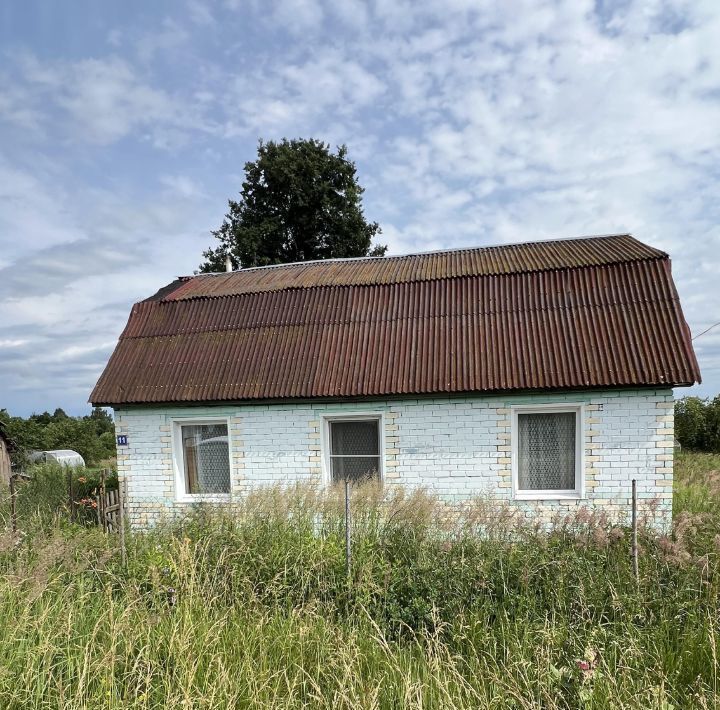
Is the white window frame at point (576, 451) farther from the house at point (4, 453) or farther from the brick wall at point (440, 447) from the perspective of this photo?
the house at point (4, 453)

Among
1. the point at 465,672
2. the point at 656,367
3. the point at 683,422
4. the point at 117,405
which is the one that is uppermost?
the point at 656,367

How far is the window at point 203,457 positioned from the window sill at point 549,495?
4.62 m

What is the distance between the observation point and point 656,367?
21.6ft

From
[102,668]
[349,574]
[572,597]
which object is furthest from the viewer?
[349,574]

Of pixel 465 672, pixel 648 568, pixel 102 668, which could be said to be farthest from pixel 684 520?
pixel 102 668

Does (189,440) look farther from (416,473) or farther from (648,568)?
(648,568)

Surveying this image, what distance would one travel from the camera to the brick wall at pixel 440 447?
677 cm

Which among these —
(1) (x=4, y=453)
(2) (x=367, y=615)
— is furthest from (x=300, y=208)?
(2) (x=367, y=615)

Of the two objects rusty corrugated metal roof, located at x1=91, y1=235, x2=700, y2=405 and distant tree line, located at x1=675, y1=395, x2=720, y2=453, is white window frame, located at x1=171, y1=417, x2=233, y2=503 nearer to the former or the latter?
rusty corrugated metal roof, located at x1=91, y1=235, x2=700, y2=405

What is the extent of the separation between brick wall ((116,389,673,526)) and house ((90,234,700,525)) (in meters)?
0.02

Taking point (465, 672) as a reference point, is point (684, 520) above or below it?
above

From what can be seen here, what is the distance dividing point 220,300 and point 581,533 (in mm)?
7005

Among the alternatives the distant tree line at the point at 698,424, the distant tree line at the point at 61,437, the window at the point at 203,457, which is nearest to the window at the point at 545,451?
the window at the point at 203,457

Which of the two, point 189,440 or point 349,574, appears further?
point 189,440
